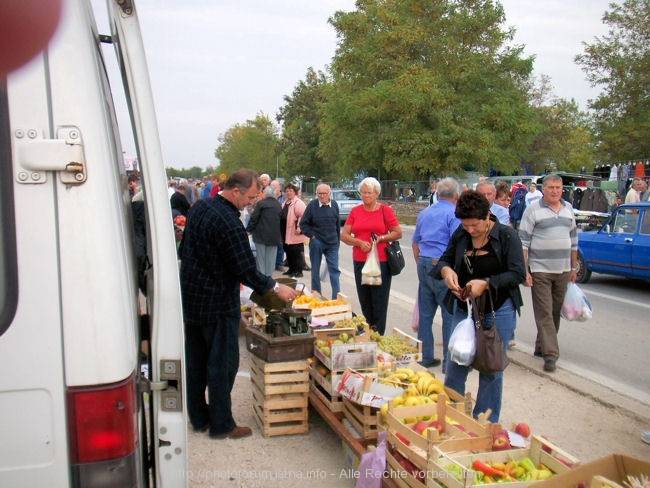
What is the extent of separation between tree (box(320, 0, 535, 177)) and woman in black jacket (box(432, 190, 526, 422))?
30400 mm

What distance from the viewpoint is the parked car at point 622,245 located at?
33.0 ft

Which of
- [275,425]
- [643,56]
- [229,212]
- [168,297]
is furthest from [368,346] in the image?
[643,56]

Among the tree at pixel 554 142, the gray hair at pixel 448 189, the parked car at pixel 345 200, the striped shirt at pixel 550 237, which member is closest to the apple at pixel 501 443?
the gray hair at pixel 448 189

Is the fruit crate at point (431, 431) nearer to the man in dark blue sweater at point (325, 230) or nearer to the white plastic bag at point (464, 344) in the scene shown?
the white plastic bag at point (464, 344)

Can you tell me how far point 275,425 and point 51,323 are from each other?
→ 128 inches

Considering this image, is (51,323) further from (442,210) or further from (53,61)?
(442,210)

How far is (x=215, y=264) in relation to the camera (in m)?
4.00

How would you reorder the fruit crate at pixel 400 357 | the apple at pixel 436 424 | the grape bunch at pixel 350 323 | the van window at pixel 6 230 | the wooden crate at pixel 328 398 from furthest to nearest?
the grape bunch at pixel 350 323 → the fruit crate at pixel 400 357 → the wooden crate at pixel 328 398 → the apple at pixel 436 424 → the van window at pixel 6 230

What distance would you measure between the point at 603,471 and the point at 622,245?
8.70 meters

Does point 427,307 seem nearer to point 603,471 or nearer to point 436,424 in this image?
point 436,424

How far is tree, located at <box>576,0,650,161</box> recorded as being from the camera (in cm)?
2789

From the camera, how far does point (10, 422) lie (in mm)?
1604

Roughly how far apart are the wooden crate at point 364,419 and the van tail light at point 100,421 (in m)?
2.34

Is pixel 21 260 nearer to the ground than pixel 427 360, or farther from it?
farther from it
